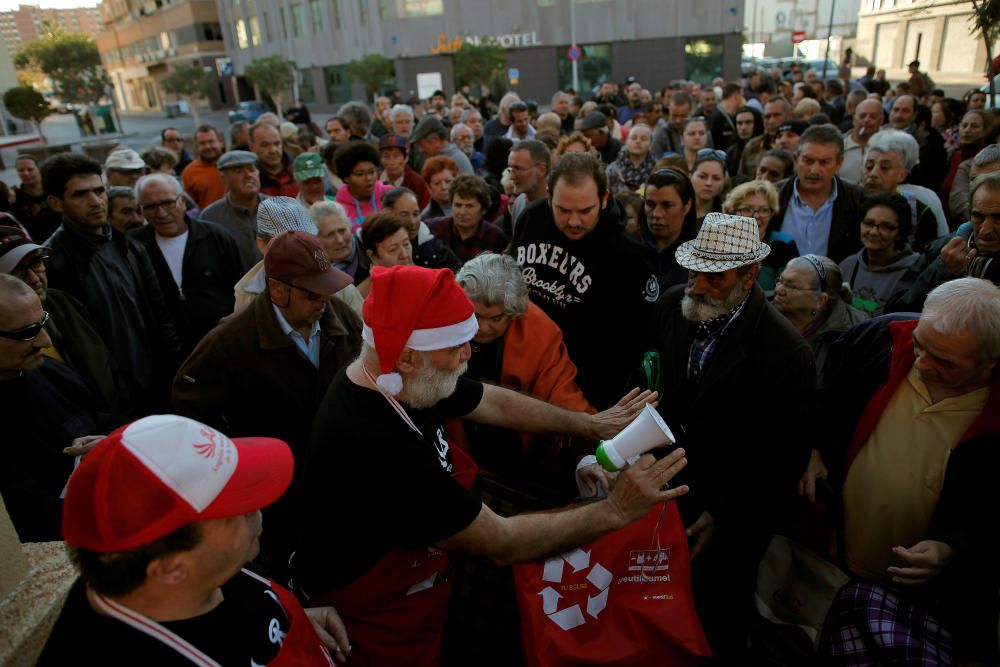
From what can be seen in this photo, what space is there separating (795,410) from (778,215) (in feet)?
9.20

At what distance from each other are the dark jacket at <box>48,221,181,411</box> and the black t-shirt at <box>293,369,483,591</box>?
256 centimetres

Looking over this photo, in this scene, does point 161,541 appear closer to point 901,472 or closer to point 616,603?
point 616,603

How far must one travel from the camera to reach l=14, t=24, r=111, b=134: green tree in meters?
42.5

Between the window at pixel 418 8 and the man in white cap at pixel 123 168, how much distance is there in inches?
1397

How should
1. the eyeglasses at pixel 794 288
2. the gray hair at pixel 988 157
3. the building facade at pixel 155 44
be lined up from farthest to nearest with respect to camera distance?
1. the building facade at pixel 155 44
2. the gray hair at pixel 988 157
3. the eyeglasses at pixel 794 288

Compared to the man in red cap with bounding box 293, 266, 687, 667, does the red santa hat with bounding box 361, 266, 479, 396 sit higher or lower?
higher

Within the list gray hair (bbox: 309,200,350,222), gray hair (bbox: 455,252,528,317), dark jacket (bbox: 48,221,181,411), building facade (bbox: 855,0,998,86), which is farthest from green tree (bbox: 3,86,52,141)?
building facade (bbox: 855,0,998,86)

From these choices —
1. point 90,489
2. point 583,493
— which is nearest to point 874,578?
point 583,493

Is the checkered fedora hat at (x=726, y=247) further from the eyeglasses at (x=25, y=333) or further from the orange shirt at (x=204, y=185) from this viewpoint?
the orange shirt at (x=204, y=185)

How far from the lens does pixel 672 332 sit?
3.05 meters

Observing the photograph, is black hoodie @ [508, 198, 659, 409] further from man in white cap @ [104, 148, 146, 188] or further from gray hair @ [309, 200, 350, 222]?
man in white cap @ [104, 148, 146, 188]

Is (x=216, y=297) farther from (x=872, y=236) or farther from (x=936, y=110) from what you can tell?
(x=936, y=110)

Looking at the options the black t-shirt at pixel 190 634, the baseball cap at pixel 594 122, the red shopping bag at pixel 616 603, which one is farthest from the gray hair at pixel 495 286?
the baseball cap at pixel 594 122

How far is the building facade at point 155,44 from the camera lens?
5347 centimetres
